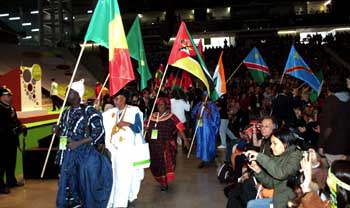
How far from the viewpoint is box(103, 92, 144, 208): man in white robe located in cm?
617

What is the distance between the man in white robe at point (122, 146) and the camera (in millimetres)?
6168

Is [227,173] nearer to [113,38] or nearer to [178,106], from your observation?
[113,38]

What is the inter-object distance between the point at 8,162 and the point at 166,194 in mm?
2705

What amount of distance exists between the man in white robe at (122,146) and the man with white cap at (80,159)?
0.70 metres

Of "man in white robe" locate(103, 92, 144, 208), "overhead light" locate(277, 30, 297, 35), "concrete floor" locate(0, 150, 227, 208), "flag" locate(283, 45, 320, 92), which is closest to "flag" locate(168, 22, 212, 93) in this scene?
"man in white robe" locate(103, 92, 144, 208)

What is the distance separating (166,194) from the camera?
7.32 m

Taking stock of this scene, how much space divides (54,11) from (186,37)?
22.8 meters

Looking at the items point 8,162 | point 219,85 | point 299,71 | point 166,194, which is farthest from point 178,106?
point 8,162

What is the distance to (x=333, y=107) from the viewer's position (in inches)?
225

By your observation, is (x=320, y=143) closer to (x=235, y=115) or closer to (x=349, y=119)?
(x=349, y=119)

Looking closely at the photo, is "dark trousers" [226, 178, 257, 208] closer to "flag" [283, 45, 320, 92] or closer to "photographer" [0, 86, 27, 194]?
"photographer" [0, 86, 27, 194]

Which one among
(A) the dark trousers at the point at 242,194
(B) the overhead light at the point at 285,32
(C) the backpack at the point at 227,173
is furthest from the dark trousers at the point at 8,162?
(B) the overhead light at the point at 285,32

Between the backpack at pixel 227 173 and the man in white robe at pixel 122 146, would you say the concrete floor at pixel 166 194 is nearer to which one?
the backpack at pixel 227 173

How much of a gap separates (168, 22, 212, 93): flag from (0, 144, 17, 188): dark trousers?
3.02 m
